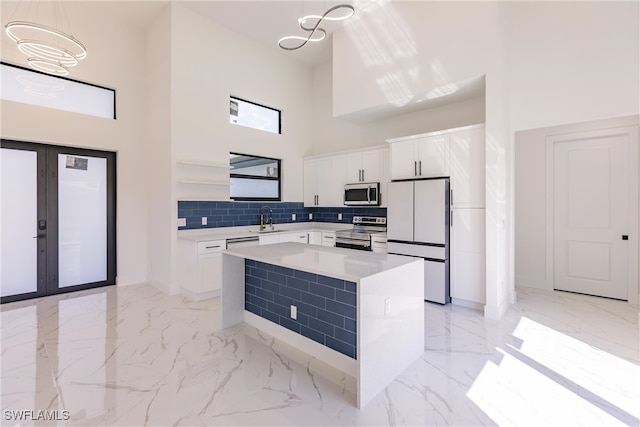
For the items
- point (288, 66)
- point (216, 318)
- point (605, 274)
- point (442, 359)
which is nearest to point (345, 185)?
point (288, 66)

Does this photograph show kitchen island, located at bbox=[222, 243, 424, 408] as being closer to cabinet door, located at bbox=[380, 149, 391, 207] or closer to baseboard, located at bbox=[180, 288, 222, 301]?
baseboard, located at bbox=[180, 288, 222, 301]

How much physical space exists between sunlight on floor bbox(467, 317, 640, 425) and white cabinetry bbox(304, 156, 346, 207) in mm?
3729

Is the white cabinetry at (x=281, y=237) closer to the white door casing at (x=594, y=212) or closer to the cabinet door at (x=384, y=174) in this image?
the cabinet door at (x=384, y=174)

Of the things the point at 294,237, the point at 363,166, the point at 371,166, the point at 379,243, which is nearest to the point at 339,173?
the point at 363,166

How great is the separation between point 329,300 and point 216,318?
5.86ft

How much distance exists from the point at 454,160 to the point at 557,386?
2.65m

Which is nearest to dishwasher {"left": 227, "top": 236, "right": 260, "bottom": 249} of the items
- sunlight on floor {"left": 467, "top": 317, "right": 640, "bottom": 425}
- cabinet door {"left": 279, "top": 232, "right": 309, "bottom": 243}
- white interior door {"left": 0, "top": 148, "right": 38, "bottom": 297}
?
cabinet door {"left": 279, "top": 232, "right": 309, "bottom": 243}

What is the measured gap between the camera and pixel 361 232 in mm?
5238

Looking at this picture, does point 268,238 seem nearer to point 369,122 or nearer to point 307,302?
point 307,302

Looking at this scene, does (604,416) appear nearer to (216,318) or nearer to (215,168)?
(216,318)

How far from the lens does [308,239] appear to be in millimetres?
5758

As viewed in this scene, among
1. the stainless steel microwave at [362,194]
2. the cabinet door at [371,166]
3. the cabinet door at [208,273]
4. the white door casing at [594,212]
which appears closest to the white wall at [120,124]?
the cabinet door at [208,273]

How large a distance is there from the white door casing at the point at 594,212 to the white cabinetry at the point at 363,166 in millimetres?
2605

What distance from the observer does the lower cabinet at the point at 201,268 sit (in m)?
4.24
